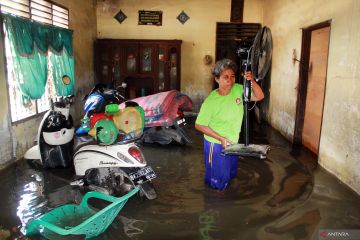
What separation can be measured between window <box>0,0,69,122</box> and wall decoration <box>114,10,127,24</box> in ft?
7.59

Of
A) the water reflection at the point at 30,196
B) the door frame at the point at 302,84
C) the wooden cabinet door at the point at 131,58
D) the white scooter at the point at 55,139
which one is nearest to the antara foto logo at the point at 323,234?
the water reflection at the point at 30,196

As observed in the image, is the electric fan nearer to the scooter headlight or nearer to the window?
the scooter headlight

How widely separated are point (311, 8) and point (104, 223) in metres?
4.64

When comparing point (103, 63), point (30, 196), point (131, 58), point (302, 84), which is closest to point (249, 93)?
point (30, 196)

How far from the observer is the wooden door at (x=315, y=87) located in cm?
485

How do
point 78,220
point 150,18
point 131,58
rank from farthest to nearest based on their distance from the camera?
point 150,18 → point 131,58 → point 78,220

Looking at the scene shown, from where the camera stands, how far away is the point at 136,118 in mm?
3354

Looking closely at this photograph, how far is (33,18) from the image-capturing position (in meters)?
5.14

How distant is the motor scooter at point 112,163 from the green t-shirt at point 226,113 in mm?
767

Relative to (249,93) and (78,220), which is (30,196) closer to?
(78,220)

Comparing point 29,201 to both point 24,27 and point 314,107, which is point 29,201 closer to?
point 24,27

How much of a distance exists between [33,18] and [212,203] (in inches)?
165

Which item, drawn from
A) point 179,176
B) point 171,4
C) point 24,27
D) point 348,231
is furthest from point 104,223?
point 171,4

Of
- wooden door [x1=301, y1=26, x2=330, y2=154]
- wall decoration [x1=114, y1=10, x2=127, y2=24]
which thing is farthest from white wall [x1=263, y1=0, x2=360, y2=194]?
wall decoration [x1=114, y1=10, x2=127, y2=24]
